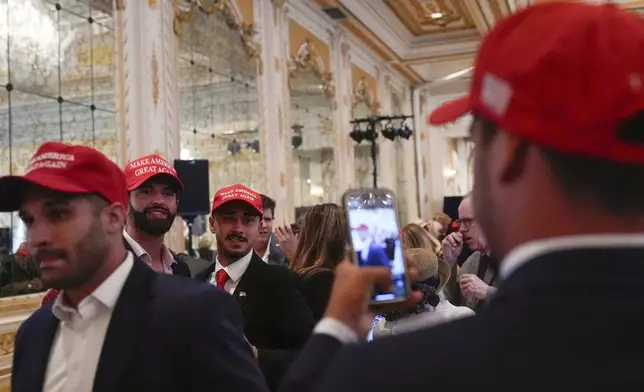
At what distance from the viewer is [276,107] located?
8.57 meters

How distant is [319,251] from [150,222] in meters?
0.74

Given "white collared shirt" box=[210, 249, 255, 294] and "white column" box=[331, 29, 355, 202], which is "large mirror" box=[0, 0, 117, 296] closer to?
"white collared shirt" box=[210, 249, 255, 294]

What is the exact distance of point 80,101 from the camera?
5.43 m

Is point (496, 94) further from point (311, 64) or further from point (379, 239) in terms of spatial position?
point (311, 64)

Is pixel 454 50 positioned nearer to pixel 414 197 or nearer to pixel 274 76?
pixel 414 197

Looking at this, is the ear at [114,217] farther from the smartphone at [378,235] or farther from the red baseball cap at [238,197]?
the red baseball cap at [238,197]

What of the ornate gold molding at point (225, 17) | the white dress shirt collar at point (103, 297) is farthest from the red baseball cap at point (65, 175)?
the ornate gold molding at point (225, 17)

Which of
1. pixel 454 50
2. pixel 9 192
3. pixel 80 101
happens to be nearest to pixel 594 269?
pixel 9 192

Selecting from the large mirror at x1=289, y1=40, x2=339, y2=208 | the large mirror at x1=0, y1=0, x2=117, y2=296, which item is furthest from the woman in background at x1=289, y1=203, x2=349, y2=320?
the large mirror at x1=289, y1=40, x2=339, y2=208

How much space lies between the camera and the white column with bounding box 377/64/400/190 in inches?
512

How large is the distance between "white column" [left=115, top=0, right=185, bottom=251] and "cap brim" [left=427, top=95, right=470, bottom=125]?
5128 mm

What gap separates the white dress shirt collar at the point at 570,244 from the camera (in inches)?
27.8

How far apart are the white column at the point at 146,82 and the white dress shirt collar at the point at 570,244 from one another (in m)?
5.35

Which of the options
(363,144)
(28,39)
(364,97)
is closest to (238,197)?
(28,39)
